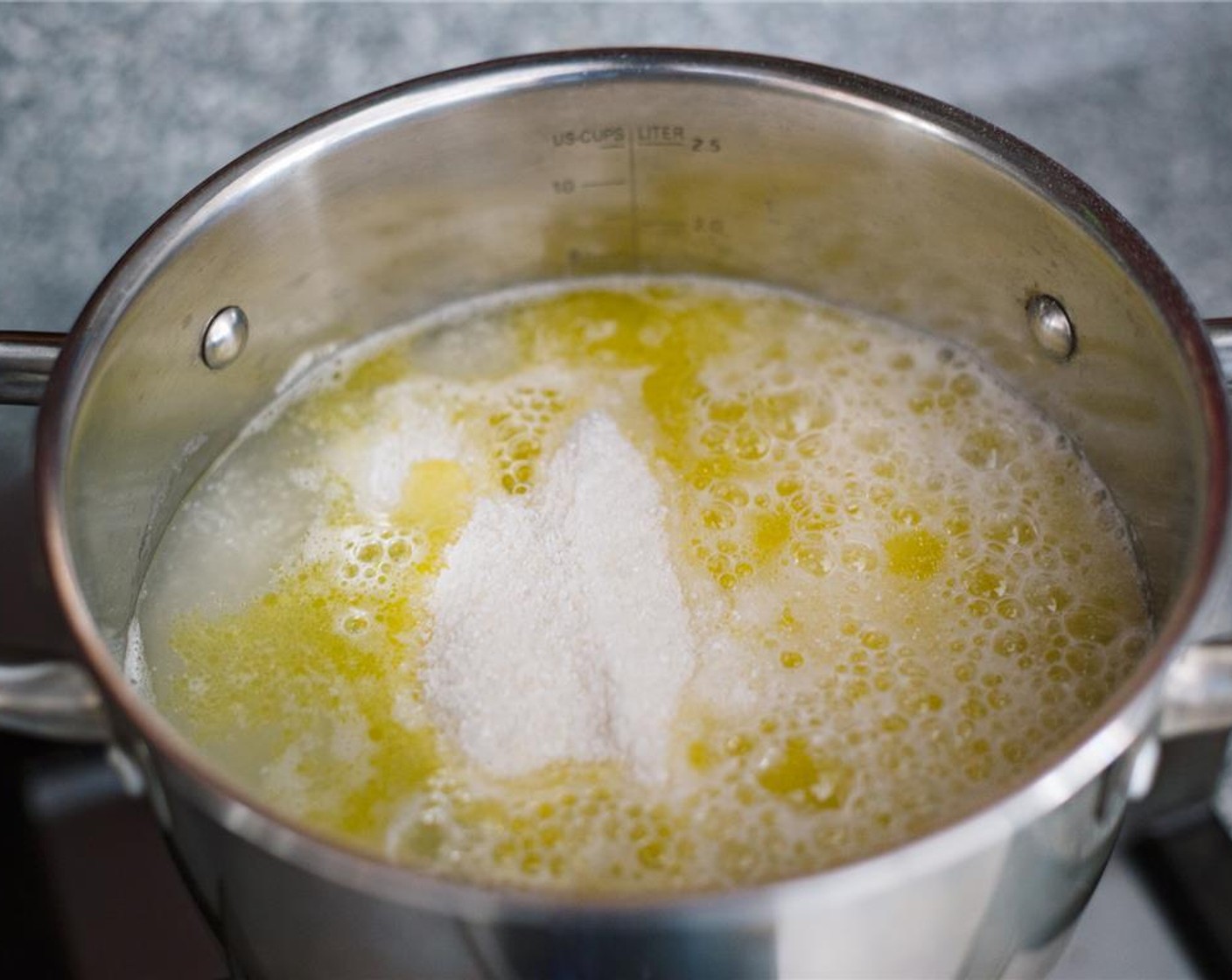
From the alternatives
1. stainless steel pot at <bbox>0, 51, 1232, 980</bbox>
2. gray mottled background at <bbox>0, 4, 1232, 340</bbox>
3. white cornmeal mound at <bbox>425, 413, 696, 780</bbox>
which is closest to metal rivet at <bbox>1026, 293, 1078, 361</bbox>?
stainless steel pot at <bbox>0, 51, 1232, 980</bbox>

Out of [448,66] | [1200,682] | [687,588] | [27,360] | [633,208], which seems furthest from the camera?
[448,66]

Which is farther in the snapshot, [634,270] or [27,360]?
[634,270]

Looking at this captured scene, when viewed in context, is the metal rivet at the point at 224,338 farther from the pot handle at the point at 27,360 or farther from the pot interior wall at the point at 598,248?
the pot handle at the point at 27,360

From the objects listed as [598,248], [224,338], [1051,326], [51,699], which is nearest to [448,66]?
[598,248]

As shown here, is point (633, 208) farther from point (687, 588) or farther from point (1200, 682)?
point (1200, 682)

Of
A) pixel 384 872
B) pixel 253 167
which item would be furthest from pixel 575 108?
pixel 384 872

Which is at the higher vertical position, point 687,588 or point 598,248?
point 598,248

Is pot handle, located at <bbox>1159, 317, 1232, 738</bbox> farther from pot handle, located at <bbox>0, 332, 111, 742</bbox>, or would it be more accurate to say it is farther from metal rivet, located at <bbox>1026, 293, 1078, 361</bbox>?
pot handle, located at <bbox>0, 332, 111, 742</bbox>

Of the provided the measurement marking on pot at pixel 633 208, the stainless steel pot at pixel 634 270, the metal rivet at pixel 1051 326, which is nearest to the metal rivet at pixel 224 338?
the stainless steel pot at pixel 634 270
